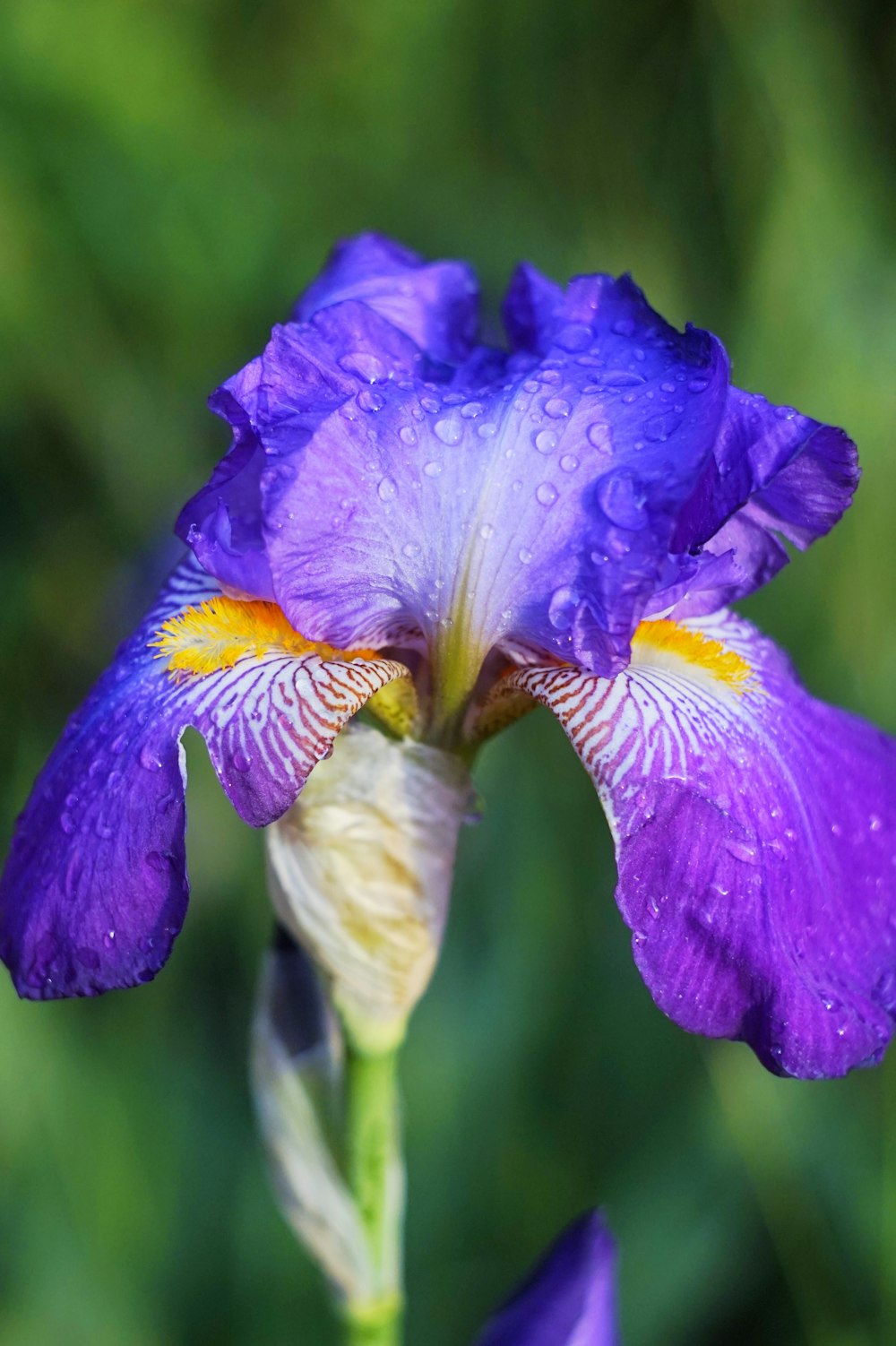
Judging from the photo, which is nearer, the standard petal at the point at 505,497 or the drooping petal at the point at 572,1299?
the standard petal at the point at 505,497

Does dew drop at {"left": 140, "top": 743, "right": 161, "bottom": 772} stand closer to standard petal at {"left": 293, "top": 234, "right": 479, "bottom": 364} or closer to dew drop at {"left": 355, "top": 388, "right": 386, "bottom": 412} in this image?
dew drop at {"left": 355, "top": 388, "right": 386, "bottom": 412}

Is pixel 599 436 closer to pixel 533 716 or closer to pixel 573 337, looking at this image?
pixel 573 337

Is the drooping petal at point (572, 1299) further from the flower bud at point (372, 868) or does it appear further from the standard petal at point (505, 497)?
the standard petal at point (505, 497)

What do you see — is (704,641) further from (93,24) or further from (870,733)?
(93,24)

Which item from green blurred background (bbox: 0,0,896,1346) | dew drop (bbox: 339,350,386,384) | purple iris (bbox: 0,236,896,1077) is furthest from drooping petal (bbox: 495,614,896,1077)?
green blurred background (bbox: 0,0,896,1346)

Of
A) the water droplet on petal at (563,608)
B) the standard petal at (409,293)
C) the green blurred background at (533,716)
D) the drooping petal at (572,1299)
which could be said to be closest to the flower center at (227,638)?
the water droplet on petal at (563,608)

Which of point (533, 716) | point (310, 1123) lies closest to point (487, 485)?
point (310, 1123)
